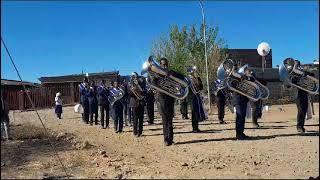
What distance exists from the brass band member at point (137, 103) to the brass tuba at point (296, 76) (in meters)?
4.04

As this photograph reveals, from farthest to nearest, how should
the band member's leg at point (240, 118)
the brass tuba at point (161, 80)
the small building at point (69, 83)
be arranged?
the small building at point (69, 83) < the band member's leg at point (240, 118) < the brass tuba at point (161, 80)

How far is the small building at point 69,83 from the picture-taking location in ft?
169

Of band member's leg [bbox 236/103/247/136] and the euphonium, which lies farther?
the euphonium

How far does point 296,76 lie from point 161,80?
3653 millimetres

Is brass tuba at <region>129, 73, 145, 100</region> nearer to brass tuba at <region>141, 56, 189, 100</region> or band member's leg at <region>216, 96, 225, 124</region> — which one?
brass tuba at <region>141, 56, 189, 100</region>

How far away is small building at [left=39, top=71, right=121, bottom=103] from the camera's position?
5147cm

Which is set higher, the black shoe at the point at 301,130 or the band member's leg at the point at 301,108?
the band member's leg at the point at 301,108

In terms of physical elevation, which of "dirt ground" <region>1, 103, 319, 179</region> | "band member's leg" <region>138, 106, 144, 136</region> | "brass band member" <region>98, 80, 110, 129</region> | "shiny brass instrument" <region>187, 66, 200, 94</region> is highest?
"shiny brass instrument" <region>187, 66, 200, 94</region>

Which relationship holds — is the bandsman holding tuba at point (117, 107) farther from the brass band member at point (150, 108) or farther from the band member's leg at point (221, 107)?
the band member's leg at point (221, 107)

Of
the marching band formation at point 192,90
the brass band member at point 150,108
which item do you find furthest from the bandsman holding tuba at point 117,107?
the brass band member at point 150,108

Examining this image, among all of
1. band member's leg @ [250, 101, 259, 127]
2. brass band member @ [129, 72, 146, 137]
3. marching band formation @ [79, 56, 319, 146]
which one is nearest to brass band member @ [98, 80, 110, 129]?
marching band formation @ [79, 56, 319, 146]

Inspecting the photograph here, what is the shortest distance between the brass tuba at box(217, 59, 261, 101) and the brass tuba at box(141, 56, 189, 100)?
1.49 meters

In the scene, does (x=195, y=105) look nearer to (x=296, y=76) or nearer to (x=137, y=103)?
(x=137, y=103)

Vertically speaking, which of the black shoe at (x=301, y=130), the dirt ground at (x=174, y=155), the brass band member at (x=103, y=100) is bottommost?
the dirt ground at (x=174, y=155)
